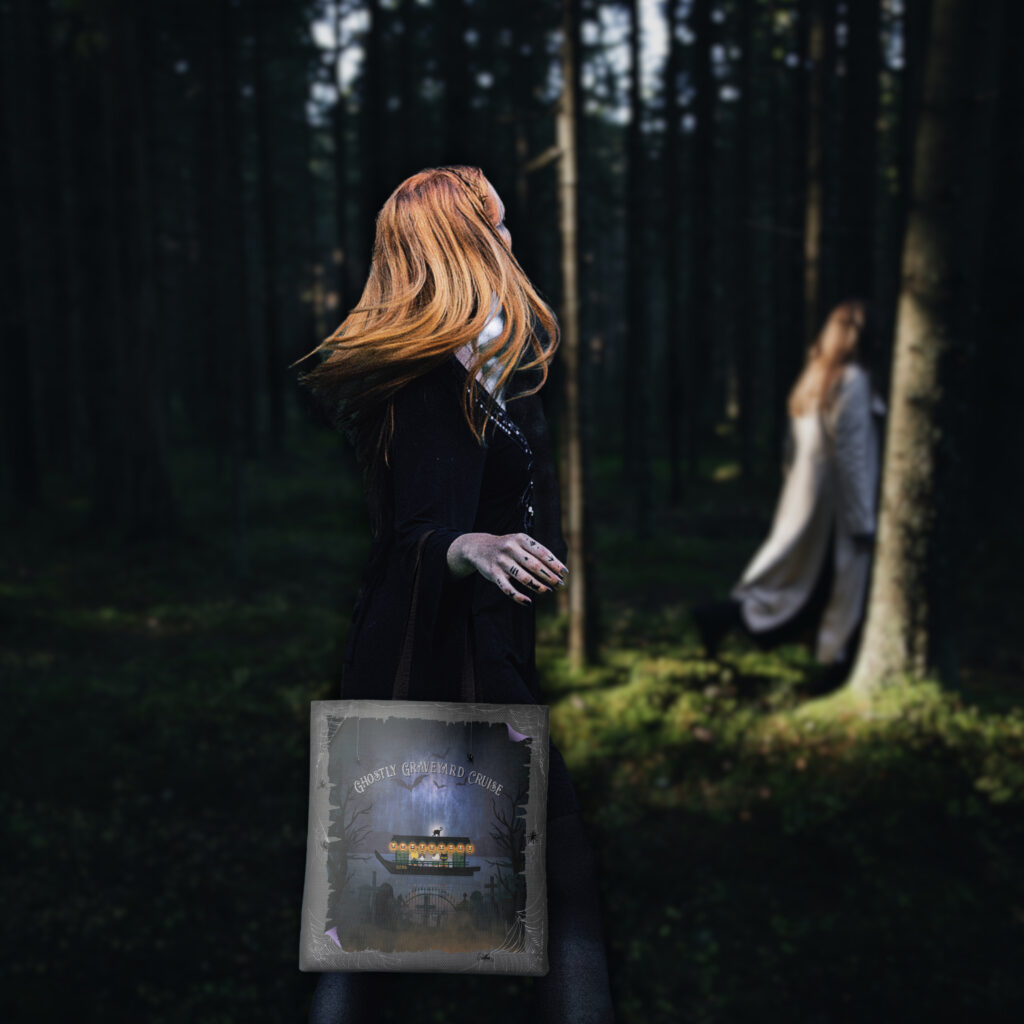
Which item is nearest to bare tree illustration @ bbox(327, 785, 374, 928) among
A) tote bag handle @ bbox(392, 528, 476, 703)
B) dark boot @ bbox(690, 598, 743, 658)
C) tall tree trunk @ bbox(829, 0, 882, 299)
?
tote bag handle @ bbox(392, 528, 476, 703)

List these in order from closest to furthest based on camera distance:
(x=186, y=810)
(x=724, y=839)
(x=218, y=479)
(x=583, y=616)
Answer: (x=724, y=839), (x=186, y=810), (x=583, y=616), (x=218, y=479)

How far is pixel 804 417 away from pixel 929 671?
2.05 meters

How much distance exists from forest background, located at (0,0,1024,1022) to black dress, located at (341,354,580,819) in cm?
142

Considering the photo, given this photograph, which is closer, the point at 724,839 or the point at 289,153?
the point at 724,839

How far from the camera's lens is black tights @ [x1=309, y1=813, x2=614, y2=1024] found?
2.12 m

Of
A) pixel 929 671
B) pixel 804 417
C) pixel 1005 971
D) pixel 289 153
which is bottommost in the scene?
pixel 1005 971

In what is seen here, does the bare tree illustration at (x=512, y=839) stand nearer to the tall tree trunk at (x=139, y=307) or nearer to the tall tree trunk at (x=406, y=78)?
the tall tree trunk at (x=139, y=307)

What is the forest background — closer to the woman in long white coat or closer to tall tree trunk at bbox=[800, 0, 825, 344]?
tall tree trunk at bbox=[800, 0, 825, 344]

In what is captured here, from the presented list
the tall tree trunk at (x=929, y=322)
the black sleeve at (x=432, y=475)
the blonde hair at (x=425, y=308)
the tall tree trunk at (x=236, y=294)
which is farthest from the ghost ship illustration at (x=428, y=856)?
the tall tree trunk at (x=236, y=294)

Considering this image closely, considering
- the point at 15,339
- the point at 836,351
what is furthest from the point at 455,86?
the point at 15,339

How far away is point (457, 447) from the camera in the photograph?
211cm

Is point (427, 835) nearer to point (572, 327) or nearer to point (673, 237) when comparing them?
point (572, 327)

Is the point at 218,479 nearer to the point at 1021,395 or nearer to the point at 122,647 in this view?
the point at 122,647

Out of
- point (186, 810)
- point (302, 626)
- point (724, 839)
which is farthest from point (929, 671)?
point (302, 626)
